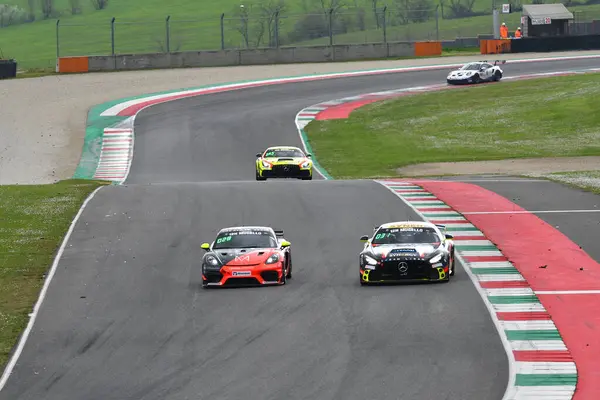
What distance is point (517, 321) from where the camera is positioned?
19500 millimetres

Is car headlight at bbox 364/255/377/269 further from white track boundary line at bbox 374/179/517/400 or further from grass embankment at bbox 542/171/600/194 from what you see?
grass embankment at bbox 542/171/600/194

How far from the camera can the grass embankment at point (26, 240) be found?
21.3 meters

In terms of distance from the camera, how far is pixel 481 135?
53.8 meters

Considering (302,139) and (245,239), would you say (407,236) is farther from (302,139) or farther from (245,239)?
(302,139)

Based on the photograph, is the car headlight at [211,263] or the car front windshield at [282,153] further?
the car front windshield at [282,153]

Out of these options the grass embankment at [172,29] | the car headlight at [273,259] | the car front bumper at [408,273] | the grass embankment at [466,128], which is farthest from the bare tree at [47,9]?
the car front bumper at [408,273]

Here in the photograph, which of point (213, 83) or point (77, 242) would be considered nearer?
point (77, 242)

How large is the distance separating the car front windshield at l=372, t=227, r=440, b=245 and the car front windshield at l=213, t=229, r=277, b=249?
2126 millimetres

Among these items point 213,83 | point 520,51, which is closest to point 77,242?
point 213,83

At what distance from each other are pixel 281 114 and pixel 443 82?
47.8 feet

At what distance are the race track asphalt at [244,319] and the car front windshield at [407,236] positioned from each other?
924 mm

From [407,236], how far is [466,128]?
33421 millimetres

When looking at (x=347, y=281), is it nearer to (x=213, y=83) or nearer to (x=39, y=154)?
(x=39, y=154)

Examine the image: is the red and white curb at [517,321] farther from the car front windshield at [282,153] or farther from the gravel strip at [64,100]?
the gravel strip at [64,100]
